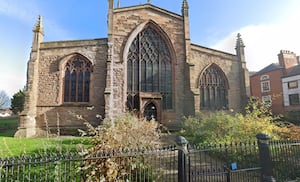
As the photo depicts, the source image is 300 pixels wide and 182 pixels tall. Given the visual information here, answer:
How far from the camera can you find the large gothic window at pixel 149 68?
1683cm

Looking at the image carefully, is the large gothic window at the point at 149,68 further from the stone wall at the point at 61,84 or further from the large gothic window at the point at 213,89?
the large gothic window at the point at 213,89

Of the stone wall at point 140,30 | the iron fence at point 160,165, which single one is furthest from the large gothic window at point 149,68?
the iron fence at point 160,165

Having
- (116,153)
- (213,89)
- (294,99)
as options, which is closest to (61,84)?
(116,153)

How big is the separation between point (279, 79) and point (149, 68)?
2468 centimetres

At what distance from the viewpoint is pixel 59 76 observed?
625 inches

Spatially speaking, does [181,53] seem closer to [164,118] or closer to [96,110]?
[164,118]

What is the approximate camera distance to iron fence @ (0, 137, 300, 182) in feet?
13.8

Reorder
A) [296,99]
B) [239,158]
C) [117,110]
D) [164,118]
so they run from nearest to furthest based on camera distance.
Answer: [239,158] → [117,110] → [164,118] → [296,99]

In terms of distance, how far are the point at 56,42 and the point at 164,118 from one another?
12634 mm

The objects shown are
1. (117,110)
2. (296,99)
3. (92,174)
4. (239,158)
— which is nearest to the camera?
(92,174)

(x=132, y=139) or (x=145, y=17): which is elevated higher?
(x=145, y=17)

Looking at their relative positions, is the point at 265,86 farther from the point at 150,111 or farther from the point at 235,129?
the point at 235,129

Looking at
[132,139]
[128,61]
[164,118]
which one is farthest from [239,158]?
[128,61]

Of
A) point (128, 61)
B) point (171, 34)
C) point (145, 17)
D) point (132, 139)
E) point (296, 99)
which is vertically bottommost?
point (132, 139)
